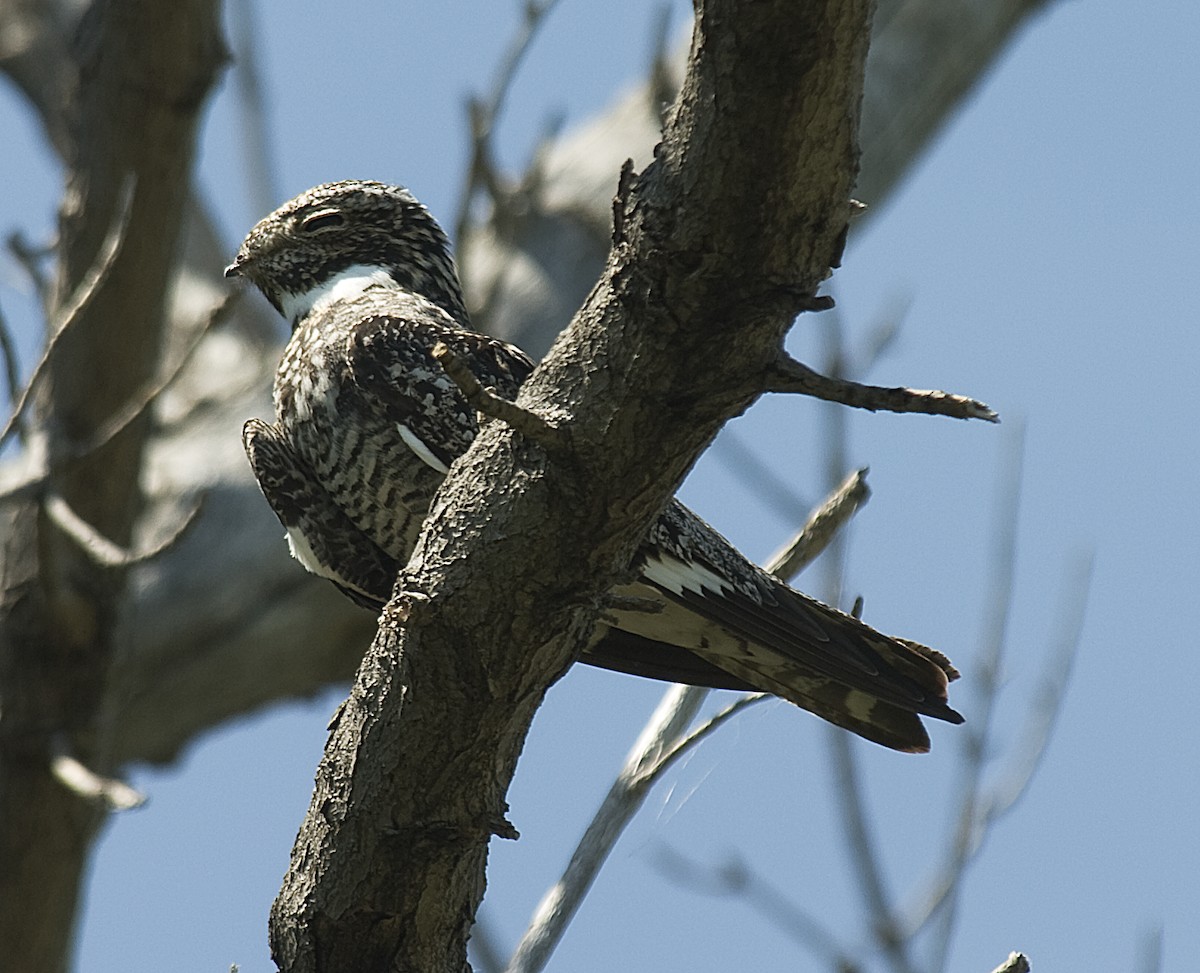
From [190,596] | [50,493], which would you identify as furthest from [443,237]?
[190,596]

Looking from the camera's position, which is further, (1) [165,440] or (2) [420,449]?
(1) [165,440]

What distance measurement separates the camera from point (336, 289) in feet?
14.8

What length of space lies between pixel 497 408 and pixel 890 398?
23.2 inches

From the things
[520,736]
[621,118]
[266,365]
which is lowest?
[520,736]

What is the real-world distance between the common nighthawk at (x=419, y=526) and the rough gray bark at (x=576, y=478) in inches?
27.0

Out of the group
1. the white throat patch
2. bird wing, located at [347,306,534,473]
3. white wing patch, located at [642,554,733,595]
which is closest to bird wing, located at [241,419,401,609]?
bird wing, located at [347,306,534,473]

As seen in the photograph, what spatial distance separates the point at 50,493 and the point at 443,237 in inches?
61.1

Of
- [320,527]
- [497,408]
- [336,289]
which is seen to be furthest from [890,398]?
[336,289]

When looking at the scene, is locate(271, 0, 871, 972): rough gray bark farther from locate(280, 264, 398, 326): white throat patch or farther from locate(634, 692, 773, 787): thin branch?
locate(280, 264, 398, 326): white throat patch

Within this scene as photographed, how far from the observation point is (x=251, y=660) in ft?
24.6

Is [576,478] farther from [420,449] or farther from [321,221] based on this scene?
[321,221]

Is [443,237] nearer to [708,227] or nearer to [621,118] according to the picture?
[708,227]

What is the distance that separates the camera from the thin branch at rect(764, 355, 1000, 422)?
2.17 metres

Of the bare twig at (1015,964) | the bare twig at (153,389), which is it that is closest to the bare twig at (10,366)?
the bare twig at (153,389)
